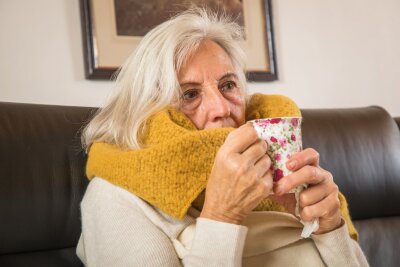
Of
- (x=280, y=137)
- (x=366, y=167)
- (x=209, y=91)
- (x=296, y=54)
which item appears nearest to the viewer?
(x=280, y=137)

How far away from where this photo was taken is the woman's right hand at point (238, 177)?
2.19 feet

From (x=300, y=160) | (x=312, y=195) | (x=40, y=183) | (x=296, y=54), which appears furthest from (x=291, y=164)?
(x=296, y=54)

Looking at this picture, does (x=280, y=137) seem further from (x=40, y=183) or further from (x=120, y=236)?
(x=40, y=183)

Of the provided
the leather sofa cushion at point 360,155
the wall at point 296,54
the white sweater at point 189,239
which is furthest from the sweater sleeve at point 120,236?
the leather sofa cushion at point 360,155

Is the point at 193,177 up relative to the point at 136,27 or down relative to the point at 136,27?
down

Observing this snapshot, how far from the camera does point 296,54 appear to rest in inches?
70.0

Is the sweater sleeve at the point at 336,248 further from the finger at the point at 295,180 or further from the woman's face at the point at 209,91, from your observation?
the woman's face at the point at 209,91

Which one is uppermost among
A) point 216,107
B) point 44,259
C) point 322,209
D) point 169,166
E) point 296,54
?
point 296,54

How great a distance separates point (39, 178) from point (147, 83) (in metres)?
0.34

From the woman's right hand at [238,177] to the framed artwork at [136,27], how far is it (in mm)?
786

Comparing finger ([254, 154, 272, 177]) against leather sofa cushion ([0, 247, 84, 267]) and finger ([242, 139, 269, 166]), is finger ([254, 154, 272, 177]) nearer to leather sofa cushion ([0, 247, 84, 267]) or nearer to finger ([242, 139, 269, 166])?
finger ([242, 139, 269, 166])

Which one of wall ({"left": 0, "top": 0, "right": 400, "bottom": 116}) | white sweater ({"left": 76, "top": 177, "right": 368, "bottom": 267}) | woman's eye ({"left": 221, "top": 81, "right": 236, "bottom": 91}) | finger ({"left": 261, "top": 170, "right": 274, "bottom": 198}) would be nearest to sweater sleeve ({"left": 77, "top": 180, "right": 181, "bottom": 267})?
white sweater ({"left": 76, "top": 177, "right": 368, "bottom": 267})

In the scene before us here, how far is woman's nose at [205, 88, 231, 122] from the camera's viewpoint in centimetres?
94

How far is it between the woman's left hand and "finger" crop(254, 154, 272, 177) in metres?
0.03
